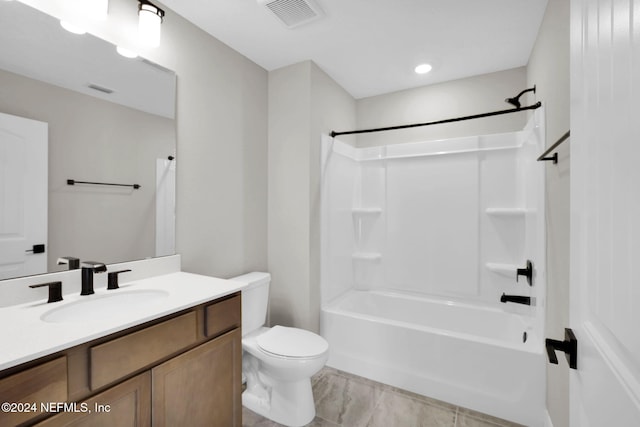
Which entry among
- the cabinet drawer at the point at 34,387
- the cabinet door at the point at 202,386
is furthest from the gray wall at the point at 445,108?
the cabinet drawer at the point at 34,387

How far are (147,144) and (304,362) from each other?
1548 millimetres

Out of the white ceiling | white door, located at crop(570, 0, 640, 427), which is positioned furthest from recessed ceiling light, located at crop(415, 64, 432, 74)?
white door, located at crop(570, 0, 640, 427)

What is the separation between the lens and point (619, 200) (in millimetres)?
478

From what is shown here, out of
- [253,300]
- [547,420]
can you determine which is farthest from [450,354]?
[253,300]

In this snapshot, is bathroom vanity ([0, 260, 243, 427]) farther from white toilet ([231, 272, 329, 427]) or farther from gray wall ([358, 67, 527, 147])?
gray wall ([358, 67, 527, 147])

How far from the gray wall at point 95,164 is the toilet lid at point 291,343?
2.91 ft

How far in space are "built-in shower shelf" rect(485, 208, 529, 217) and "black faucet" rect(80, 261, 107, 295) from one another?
277cm

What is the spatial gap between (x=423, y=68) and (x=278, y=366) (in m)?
2.57

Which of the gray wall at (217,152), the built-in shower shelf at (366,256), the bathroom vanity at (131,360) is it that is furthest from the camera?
the built-in shower shelf at (366,256)

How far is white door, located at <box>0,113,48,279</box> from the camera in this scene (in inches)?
47.3

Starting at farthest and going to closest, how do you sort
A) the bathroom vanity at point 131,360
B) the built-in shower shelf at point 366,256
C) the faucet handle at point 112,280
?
the built-in shower shelf at point 366,256, the faucet handle at point 112,280, the bathroom vanity at point 131,360

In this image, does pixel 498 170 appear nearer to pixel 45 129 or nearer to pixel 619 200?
pixel 619 200

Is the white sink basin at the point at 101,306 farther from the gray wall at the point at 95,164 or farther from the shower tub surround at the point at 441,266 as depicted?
the shower tub surround at the point at 441,266

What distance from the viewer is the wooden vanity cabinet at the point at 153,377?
861 mm
